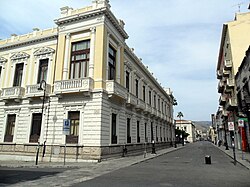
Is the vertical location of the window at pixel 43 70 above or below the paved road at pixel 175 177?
above

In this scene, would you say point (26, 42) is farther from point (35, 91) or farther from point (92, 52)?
point (92, 52)

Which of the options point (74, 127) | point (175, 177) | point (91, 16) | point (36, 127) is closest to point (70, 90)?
point (74, 127)

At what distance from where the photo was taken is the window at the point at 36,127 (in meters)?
18.5

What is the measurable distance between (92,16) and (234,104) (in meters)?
22.1

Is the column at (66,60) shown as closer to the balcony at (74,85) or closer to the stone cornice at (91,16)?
the balcony at (74,85)

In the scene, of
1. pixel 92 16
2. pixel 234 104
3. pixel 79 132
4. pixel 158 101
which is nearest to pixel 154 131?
pixel 158 101

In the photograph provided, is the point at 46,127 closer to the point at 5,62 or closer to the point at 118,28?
the point at 5,62

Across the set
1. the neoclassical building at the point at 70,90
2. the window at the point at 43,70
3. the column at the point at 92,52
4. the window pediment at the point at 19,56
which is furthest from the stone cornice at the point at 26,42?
the column at the point at 92,52

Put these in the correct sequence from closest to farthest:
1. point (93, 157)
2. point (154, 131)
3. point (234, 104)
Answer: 1. point (93, 157)
2. point (234, 104)
3. point (154, 131)

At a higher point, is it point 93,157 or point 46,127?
point 46,127

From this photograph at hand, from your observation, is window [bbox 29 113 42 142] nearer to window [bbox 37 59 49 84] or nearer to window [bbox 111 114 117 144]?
window [bbox 37 59 49 84]

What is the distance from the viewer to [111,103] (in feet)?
59.1

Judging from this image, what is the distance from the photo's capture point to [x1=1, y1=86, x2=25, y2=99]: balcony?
19.7 meters

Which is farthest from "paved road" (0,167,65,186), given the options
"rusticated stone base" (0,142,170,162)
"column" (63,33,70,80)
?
"column" (63,33,70,80)
